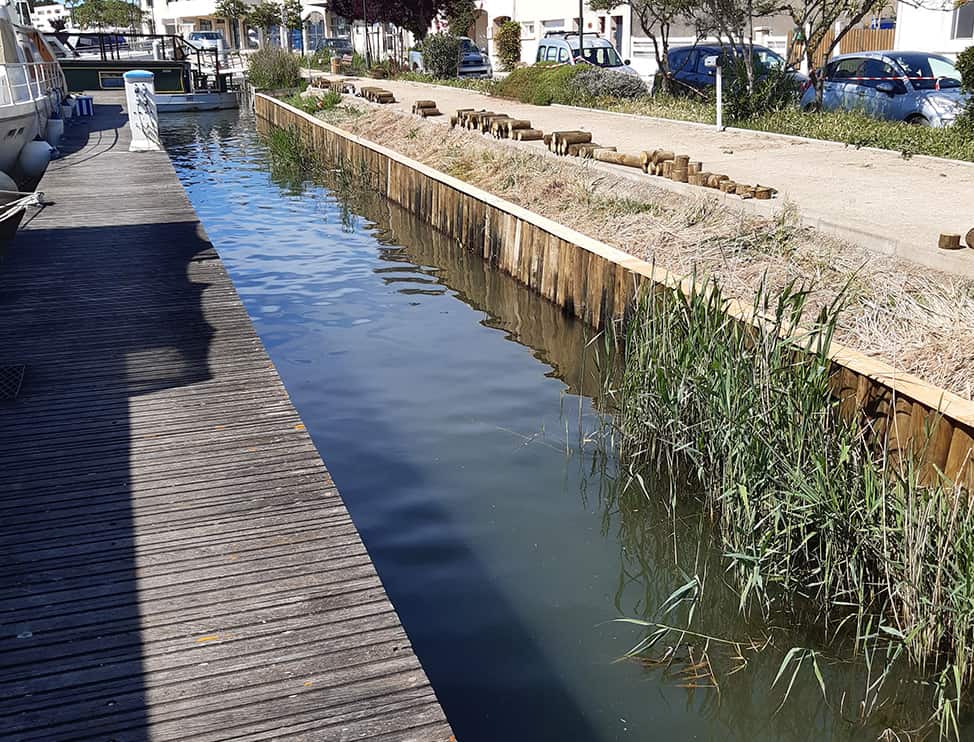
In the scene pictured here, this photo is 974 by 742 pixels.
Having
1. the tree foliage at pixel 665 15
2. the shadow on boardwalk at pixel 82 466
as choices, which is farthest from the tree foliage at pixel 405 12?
the shadow on boardwalk at pixel 82 466

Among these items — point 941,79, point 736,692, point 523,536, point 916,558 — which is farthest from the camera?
point 941,79

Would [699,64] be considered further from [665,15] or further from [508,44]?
[508,44]

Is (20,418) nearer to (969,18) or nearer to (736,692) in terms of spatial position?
(736,692)

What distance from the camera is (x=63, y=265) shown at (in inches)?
396

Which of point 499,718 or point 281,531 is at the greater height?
point 281,531

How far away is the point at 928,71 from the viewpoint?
1712 centimetres

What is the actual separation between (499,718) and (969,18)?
22.5m

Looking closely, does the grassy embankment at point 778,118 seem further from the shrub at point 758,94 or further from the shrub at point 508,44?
the shrub at point 508,44

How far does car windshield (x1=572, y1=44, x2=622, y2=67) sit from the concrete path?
841cm

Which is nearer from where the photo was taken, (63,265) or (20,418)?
(20,418)

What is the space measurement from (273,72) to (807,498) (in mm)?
36190

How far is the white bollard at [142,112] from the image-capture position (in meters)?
19.0

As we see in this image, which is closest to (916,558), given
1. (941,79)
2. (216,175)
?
(941,79)

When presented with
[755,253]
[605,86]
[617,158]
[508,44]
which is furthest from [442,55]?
[755,253]
